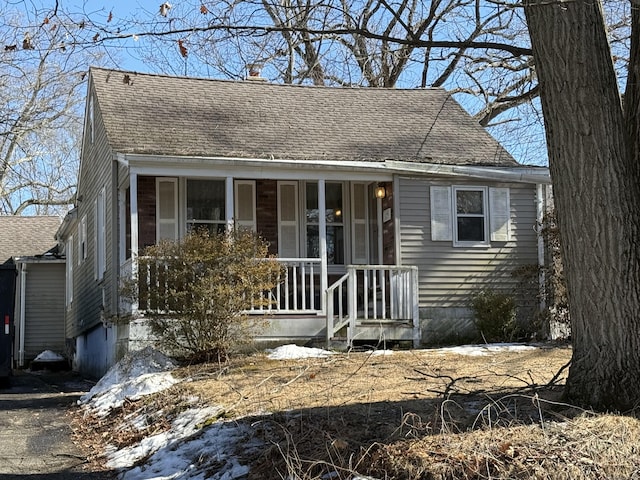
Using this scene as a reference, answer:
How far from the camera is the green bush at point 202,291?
1108 centimetres

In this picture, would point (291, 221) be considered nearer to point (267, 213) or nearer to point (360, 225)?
point (267, 213)

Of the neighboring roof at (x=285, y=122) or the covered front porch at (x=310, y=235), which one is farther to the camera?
the neighboring roof at (x=285, y=122)

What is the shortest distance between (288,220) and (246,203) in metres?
0.87

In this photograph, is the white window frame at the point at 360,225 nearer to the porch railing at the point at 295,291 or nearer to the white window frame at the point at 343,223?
the white window frame at the point at 343,223

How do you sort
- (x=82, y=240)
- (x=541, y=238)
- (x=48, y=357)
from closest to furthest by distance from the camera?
(x=541, y=238) < (x=82, y=240) < (x=48, y=357)

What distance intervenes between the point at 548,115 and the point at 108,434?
5565mm

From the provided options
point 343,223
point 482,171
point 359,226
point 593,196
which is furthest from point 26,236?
point 593,196

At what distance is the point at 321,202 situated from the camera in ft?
44.8

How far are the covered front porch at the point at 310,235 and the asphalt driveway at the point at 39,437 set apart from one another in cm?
244

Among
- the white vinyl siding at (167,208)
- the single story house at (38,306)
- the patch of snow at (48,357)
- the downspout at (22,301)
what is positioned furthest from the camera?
the single story house at (38,306)

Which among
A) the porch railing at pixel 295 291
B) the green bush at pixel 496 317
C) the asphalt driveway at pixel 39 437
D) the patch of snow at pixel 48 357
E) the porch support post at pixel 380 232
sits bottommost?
the patch of snow at pixel 48 357

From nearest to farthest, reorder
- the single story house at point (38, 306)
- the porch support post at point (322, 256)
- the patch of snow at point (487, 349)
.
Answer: the patch of snow at point (487, 349) → the porch support post at point (322, 256) → the single story house at point (38, 306)

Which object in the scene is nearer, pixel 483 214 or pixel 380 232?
pixel 483 214

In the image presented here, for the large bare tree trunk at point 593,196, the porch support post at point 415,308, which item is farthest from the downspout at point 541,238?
the large bare tree trunk at point 593,196
